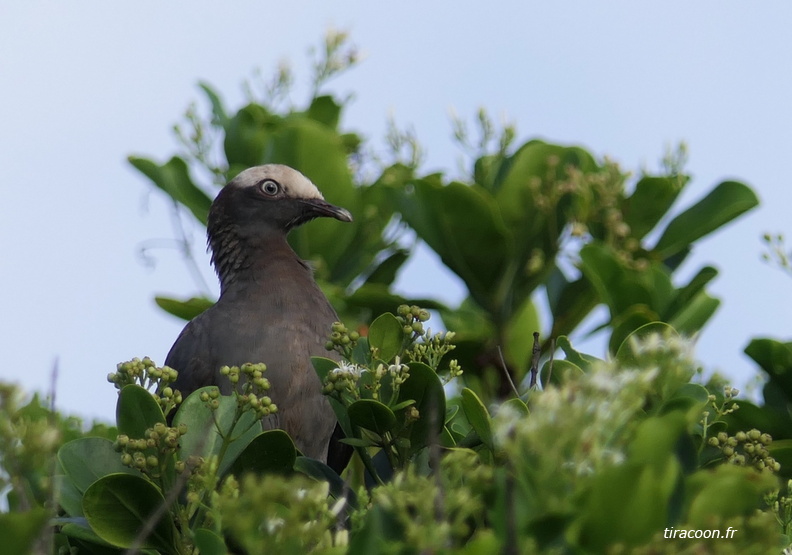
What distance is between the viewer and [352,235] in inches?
251

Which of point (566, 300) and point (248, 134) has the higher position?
point (248, 134)

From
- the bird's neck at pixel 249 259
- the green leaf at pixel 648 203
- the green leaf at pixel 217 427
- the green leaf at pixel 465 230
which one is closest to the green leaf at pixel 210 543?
the green leaf at pixel 217 427

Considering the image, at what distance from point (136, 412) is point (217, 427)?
227 millimetres

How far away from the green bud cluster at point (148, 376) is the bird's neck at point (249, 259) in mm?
2206

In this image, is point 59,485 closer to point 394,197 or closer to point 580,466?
point 580,466

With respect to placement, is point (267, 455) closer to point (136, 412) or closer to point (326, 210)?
point (136, 412)

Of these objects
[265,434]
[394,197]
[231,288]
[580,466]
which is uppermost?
[394,197]

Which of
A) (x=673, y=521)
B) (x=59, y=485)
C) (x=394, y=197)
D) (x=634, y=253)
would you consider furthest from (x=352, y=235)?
(x=673, y=521)

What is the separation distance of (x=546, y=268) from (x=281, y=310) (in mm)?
1384

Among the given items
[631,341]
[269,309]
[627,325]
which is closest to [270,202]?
[269,309]

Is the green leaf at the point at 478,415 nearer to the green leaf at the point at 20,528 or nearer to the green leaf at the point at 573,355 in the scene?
the green leaf at the point at 573,355

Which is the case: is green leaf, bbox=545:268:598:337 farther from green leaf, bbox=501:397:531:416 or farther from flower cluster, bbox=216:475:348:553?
flower cluster, bbox=216:475:348:553

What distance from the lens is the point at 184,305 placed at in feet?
19.2

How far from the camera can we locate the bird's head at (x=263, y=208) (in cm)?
595
